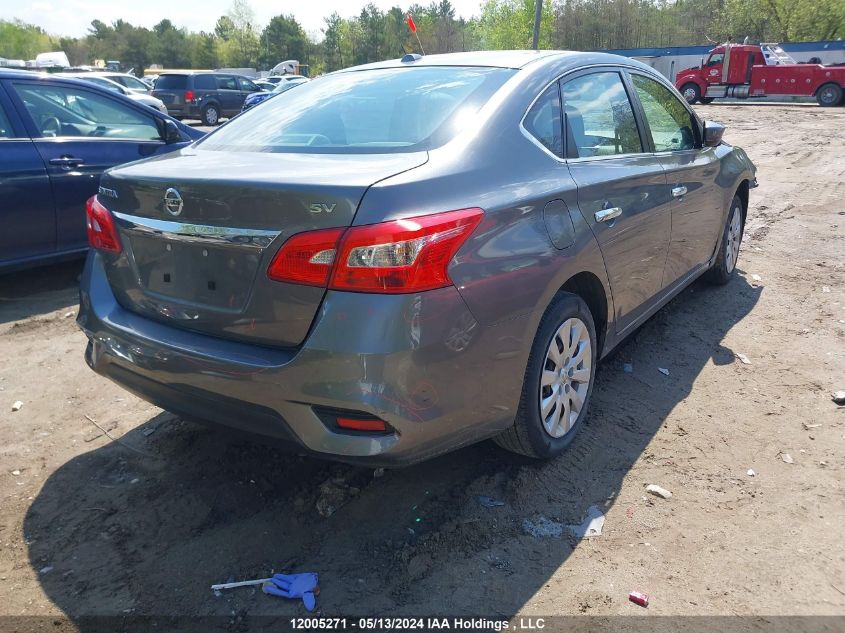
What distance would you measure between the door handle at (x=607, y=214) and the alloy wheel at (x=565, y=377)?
468mm

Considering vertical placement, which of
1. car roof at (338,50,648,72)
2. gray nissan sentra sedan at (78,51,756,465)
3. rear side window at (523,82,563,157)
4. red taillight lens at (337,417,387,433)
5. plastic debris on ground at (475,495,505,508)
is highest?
car roof at (338,50,648,72)

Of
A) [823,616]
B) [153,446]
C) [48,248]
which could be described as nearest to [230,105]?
[48,248]

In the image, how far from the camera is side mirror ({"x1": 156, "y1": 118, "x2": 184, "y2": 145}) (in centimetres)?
598

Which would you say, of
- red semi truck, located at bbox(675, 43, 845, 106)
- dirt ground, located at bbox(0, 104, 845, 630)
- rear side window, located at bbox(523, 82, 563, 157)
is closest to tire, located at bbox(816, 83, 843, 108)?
red semi truck, located at bbox(675, 43, 845, 106)

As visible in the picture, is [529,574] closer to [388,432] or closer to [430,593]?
[430,593]

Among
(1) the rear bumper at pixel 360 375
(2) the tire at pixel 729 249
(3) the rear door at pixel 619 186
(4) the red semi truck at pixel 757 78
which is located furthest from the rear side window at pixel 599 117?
(4) the red semi truck at pixel 757 78

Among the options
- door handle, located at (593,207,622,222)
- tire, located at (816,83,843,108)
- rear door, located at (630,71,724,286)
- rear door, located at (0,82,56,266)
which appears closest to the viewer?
door handle, located at (593,207,622,222)

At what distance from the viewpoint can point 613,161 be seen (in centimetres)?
335

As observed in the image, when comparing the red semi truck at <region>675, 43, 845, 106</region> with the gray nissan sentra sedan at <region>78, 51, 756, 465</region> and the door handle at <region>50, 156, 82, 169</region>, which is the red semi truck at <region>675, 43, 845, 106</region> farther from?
the gray nissan sentra sedan at <region>78, 51, 756, 465</region>

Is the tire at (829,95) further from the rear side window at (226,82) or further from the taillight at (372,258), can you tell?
the taillight at (372,258)

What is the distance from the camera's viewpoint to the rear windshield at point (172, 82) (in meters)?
25.5

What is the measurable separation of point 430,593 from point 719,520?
1234 mm

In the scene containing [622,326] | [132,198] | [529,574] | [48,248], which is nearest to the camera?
[529,574]

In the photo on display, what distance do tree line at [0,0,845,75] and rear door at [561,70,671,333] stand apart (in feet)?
140
